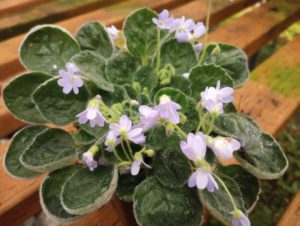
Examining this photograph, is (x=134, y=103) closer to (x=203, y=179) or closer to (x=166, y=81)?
(x=166, y=81)

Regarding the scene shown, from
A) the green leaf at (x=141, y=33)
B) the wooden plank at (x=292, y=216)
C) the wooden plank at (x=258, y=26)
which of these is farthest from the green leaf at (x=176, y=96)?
the wooden plank at (x=258, y=26)

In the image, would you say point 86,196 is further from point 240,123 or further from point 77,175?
point 240,123

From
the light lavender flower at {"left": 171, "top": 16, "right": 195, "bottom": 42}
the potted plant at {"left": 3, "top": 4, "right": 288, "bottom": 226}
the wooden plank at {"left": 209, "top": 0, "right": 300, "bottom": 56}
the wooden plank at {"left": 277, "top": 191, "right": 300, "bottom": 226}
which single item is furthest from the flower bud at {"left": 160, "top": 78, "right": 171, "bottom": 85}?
the wooden plank at {"left": 209, "top": 0, "right": 300, "bottom": 56}

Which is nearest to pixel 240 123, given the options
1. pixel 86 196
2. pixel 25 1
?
pixel 86 196

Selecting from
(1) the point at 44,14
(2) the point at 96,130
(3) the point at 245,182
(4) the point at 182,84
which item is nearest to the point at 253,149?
(3) the point at 245,182

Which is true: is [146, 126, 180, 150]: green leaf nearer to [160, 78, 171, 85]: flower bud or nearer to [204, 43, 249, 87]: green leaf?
[160, 78, 171, 85]: flower bud

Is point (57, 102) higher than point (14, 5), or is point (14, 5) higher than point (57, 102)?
point (57, 102)
